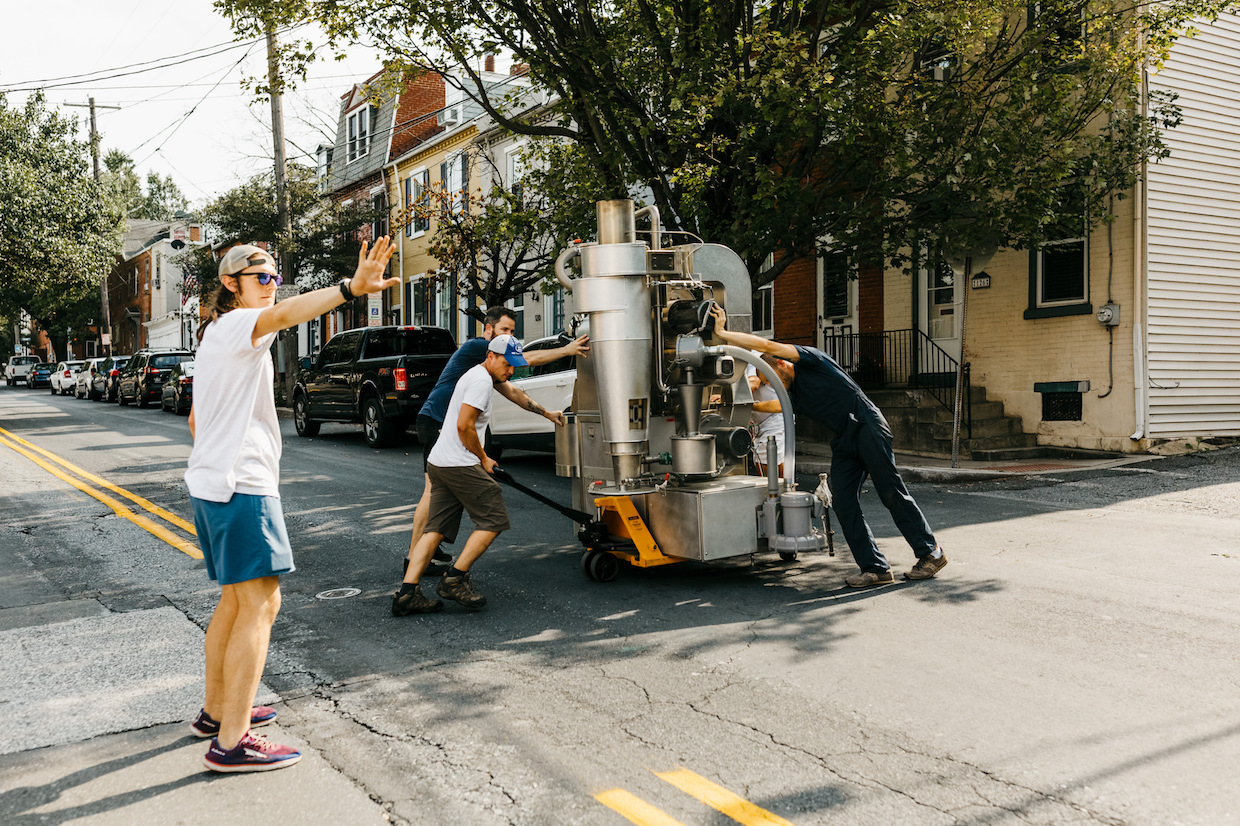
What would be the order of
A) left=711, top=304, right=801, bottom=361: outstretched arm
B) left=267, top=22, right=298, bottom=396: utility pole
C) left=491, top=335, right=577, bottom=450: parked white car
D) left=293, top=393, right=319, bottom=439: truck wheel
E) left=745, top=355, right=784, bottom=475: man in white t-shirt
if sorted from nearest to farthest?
left=711, top=304, right=801, bottom=361: outstretched arm, left=745, top=355, right=784, bottom=475: man in white t-shirt, left=491, top=335, right=577, bottom=450: parked white car, left=293, top=393, right=319, bottom=439: truck wheel, left=267, top=22, right=298, bottom=396: utility pole

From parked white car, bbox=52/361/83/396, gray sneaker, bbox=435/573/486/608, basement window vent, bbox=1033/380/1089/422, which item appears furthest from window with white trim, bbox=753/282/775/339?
parked white car, bbox=52/361/83/396

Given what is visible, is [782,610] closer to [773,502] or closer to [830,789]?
[773,502]

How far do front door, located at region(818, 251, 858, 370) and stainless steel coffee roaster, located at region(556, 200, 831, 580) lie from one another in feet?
34.8

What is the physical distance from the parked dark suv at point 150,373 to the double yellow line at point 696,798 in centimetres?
2726

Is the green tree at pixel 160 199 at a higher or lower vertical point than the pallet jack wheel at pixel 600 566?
higher

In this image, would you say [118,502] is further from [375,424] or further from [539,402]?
[375,424]

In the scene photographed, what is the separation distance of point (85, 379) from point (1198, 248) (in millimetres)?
36389

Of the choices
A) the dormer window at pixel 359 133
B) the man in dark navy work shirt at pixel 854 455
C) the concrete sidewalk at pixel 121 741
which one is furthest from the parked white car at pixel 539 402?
the dormer window at pixel 359 133

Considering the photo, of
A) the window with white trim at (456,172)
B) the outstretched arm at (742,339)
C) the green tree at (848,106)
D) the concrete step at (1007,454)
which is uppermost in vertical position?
the window with white trim at (456,172)

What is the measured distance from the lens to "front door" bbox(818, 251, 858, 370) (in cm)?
1753

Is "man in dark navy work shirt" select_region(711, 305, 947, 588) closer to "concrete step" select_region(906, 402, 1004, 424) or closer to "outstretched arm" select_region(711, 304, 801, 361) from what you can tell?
"outstretched arm" select_region(711, 304, 801, 361)

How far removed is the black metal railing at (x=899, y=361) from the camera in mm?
15352

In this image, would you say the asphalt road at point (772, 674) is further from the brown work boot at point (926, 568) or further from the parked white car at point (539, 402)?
the parked white car at point (539, 402)

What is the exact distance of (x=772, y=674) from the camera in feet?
16.0
